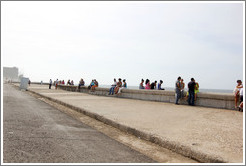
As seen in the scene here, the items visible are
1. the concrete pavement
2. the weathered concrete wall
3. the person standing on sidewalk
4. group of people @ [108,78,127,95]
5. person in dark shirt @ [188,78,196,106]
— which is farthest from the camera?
group of people @ [108,78,127,95]

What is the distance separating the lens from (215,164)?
3789 millimetres

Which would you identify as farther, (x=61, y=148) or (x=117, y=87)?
(x=117, y=87)

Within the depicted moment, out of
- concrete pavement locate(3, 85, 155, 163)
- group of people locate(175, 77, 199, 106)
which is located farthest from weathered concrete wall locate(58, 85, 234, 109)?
concrete pavement locate(3, 85, 155, 163)

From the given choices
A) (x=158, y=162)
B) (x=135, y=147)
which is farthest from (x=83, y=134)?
(x=158, y=162)

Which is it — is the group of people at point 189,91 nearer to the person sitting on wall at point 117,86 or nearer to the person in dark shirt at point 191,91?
the person in dark shirt at point 191,91

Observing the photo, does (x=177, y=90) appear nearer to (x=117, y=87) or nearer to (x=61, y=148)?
(x=117, y=87)

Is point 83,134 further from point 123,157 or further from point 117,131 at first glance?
point 123,157

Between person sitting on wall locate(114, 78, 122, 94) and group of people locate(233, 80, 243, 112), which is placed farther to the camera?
person sitting on wall locate(114, 78, 122, 94)

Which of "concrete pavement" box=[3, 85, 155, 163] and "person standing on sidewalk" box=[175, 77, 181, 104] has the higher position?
"person standing on sidewalk" box=[175, 77, 181, 104]

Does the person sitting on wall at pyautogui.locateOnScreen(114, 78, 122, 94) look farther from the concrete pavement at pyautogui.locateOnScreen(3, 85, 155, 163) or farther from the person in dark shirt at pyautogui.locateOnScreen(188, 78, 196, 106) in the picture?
the concrete pavement at pyautogui.locateOnScreen(3, 85, 155, 163)

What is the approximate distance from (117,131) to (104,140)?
4.01 feet

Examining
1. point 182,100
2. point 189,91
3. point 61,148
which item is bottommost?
point 61,148

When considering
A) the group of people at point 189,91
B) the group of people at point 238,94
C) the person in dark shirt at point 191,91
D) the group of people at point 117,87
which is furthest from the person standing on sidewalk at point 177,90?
the group of people at point 117,87

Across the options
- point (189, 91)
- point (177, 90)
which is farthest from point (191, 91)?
point (177, 90)
